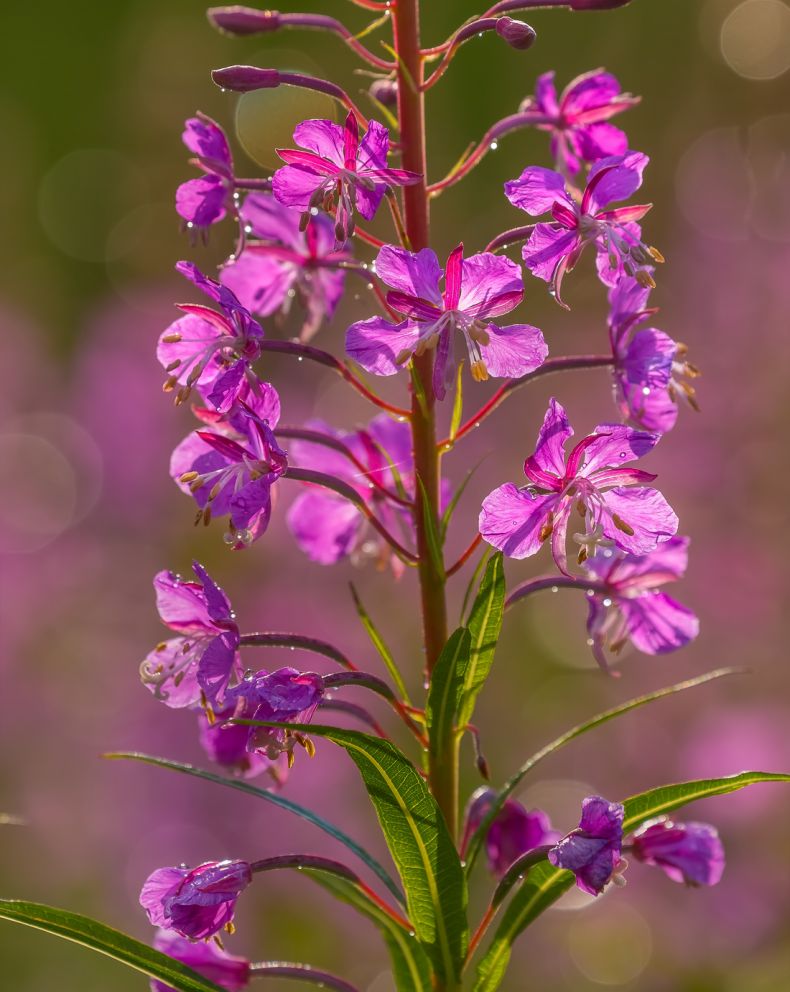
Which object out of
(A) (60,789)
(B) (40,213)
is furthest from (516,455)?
(B) (40,213)

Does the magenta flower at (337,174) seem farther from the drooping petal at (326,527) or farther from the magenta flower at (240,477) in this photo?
the drooping petal at (326,527)

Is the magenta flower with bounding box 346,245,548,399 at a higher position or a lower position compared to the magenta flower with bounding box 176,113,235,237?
lower

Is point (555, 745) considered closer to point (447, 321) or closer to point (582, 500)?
point (582, 500)

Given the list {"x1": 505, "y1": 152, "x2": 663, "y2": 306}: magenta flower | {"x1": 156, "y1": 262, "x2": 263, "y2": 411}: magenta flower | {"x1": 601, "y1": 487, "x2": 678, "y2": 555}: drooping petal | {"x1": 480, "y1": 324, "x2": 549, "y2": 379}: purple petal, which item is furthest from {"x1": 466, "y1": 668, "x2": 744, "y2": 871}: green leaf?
{"x1": 156, "y1": 262, "x2": 263, "y2": 411}: magenta flower

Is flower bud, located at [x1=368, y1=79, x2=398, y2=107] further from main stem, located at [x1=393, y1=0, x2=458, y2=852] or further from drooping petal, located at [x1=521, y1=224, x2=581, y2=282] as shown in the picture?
drooping petal, located at [x1=521, y1=224, x2=581, y2=282]

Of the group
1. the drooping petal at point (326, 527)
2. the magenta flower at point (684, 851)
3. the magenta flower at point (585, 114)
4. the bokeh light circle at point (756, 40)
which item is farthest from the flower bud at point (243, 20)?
the bokeh light circle at point (756, 40)

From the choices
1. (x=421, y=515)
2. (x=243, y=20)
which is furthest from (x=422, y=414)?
(x=243, y=20)

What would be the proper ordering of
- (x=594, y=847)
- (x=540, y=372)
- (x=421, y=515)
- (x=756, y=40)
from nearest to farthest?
(x=594, y=847)
(x=421, y=515)
(x=540, y=372)
(x=756, y=40)
